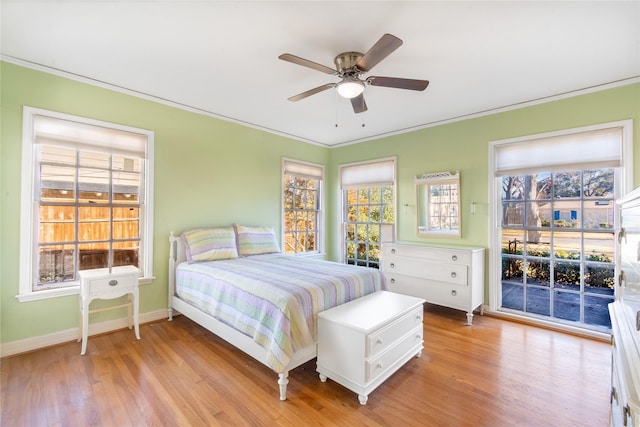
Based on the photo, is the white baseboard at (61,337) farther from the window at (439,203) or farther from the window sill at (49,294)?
the window at (439,203)

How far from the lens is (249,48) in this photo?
2.21 m

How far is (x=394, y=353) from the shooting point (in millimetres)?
2078

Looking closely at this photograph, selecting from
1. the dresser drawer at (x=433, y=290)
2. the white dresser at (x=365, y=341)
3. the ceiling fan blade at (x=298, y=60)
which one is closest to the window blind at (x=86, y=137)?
the ceiling fan blade at (x=298, y=60)

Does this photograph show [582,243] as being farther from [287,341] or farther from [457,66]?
[287,341]

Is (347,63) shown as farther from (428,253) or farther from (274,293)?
(428,253)

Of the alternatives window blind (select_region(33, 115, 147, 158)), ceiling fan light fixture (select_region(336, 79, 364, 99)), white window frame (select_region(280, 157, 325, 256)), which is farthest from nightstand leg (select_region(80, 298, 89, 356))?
ceiling fan light fixture (select_region(336, 79, 364, 99))

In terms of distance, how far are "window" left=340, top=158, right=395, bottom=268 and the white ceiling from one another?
1506mm

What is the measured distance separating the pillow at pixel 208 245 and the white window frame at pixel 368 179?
223cm

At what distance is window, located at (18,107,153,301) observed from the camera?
2.50m

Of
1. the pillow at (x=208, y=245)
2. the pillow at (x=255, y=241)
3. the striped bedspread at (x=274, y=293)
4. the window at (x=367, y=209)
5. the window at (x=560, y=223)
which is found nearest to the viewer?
the striped bedspread at (x=274, y=293)

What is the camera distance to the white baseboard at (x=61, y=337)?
2385 millimetres

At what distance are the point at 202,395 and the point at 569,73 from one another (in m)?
4.01

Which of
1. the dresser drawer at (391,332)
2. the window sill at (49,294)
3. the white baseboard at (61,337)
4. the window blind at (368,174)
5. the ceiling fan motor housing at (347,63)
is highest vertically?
the ceiling fan motor housing at (347,63)

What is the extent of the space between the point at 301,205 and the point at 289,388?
3190 mm
